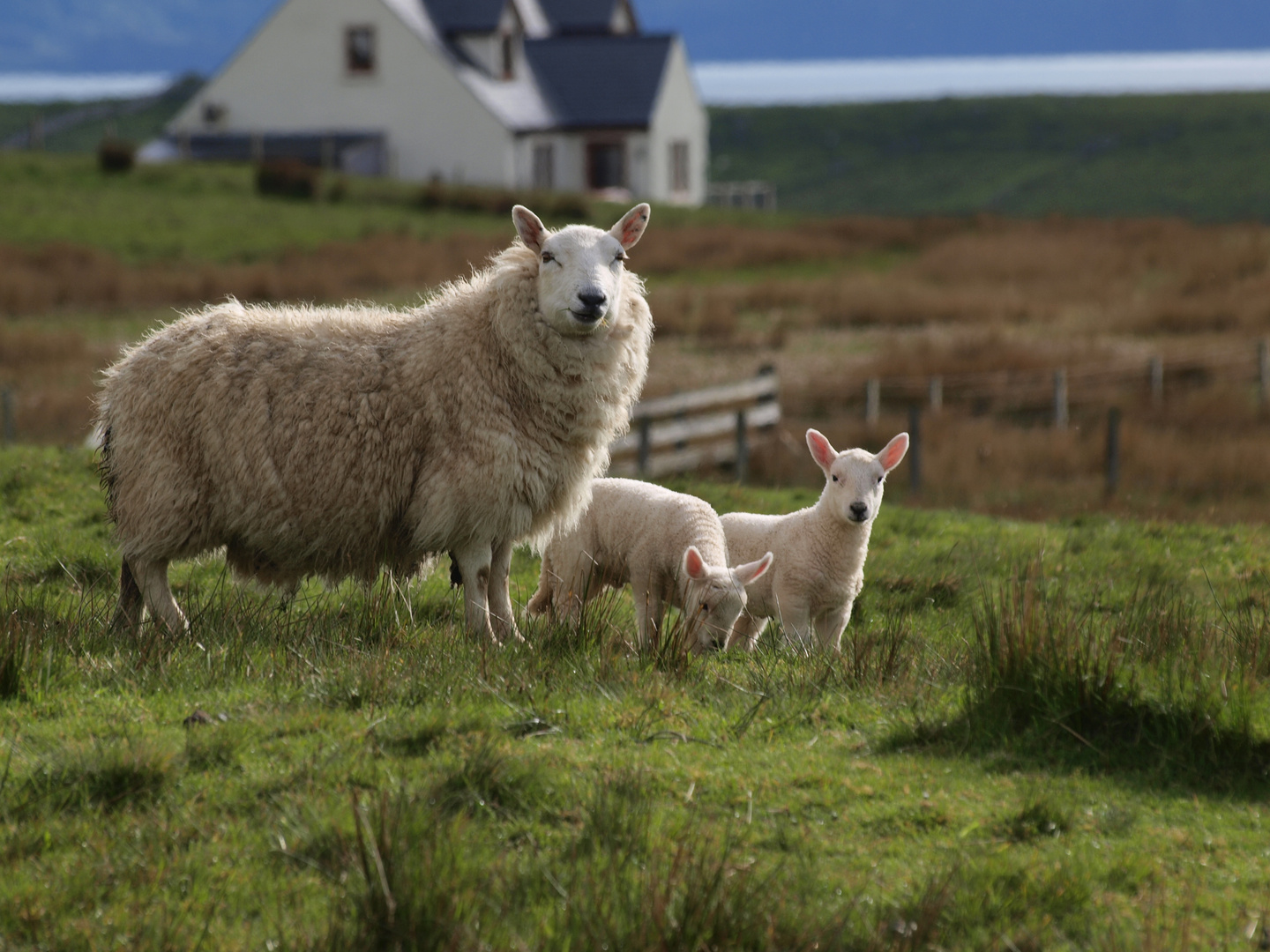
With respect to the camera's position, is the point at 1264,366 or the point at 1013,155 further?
the point at 1013,155

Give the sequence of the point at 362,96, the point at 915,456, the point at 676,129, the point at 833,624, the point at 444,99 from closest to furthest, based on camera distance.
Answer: the point at 833,624 → the point at 915,456 → the point at 444,99 → the point at 362,96 → the point at 676,129

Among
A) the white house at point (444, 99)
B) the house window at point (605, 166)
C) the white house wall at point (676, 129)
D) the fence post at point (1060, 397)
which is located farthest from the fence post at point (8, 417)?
the house window at point (605, 166)

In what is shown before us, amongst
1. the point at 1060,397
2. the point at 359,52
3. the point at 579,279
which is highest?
the point at 359,52

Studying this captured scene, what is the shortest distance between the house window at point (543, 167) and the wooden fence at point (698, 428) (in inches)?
1220

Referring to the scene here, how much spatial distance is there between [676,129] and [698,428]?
3689 cm

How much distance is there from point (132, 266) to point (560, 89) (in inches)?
948

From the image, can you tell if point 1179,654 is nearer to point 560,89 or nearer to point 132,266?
point 132,266

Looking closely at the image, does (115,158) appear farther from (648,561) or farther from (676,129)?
(648,561)

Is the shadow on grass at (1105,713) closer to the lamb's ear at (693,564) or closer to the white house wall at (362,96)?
the lamb's ear at (693,564)

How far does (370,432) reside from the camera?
623cm

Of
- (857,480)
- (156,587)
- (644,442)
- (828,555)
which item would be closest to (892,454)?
(857,480)

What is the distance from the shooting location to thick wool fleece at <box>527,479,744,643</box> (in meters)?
6.80

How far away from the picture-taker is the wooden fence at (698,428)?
14.2 metres

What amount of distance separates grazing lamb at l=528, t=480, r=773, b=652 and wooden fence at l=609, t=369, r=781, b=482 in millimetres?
5399
